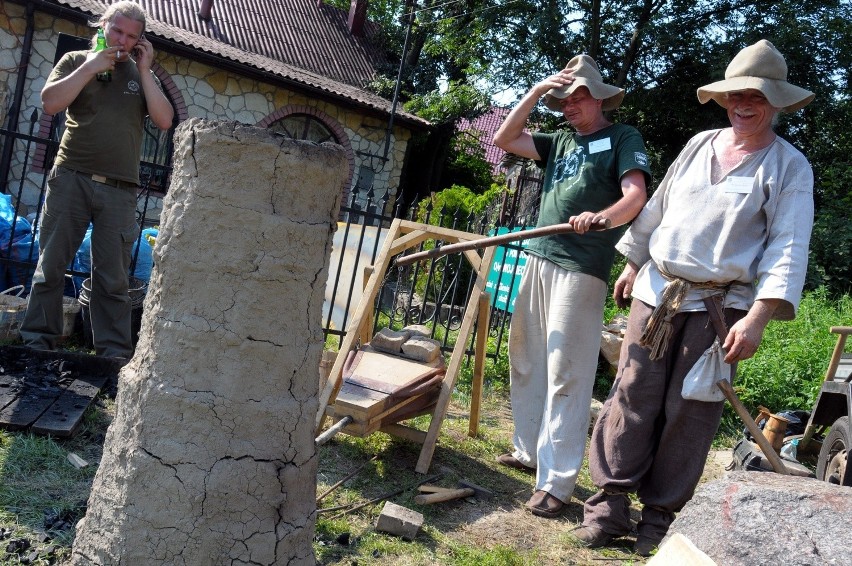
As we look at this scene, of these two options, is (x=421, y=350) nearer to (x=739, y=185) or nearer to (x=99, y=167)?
(x=739, y=185)

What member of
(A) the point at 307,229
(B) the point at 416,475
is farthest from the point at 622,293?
(A) the point at 307,229

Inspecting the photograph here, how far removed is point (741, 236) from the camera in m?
2.92

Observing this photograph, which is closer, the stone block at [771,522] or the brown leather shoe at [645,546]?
the stone block at [771,522]

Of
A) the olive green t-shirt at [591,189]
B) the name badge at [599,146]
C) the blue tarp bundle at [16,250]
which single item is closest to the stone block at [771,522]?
the olive green t-shirt at [591,189]

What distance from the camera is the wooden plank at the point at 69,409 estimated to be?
332 centimetres

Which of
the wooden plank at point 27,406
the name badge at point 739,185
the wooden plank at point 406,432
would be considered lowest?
the wooden plank at point 27,406

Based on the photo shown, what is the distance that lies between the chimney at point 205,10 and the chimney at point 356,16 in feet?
15.7

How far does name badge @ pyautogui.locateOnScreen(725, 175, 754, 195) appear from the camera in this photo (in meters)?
2.90

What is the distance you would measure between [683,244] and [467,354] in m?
3.41

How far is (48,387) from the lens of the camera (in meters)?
3.85

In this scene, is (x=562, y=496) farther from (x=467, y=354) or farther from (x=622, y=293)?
(x=467, y=354)

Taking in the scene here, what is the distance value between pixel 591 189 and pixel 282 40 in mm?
15949

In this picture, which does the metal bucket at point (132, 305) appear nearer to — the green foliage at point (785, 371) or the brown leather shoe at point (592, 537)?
the brown leather shoe at point (592, 537)

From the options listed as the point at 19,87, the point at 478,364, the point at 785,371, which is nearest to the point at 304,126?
the point at 19,87
